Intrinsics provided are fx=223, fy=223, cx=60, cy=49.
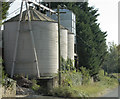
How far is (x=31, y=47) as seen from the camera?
2311 cm

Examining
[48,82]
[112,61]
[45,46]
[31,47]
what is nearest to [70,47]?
[45,46]

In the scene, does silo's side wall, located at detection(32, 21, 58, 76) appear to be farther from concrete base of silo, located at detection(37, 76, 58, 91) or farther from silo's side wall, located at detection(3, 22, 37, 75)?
concrete base of silo, located at detection(37, 76, 58, 91)

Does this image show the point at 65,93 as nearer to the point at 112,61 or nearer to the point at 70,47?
the point at 70,47

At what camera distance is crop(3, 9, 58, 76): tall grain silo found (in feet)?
75.6

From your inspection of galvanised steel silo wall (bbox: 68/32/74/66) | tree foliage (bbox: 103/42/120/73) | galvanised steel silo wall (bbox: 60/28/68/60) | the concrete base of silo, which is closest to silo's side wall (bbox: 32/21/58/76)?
the concrete base of silo

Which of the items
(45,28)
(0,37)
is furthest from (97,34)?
(0,37)

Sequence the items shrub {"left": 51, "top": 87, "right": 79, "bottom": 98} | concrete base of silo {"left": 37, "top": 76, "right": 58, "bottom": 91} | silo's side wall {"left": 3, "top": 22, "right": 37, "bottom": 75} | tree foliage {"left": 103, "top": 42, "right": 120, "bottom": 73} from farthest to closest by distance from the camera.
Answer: tree foliage {"left": 103, "top": 42, "right": 120, "bottom": 73} < silo's side wall {"left": 3, "top": 22, "right": 37, "bottom": 75} < concrete base of silo {"left": 37, "top": 76, "right": 58, "bottom": 91} < shrub {"left": 51, "top": 87, "right": 79, "bottom": 98}

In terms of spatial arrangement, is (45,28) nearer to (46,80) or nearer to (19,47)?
(19,47)

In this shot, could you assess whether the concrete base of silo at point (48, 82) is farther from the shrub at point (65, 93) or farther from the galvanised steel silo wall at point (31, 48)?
the shrub at point (65, 93)

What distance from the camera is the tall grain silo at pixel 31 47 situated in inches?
907

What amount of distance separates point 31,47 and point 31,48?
109 millimetres

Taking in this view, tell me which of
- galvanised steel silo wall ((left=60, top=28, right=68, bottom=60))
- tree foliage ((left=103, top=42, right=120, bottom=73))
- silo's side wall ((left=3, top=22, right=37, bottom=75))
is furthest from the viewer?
tree foliage ((left=103, top=42, right=120, bottom=73))

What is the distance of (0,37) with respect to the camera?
23516 mm

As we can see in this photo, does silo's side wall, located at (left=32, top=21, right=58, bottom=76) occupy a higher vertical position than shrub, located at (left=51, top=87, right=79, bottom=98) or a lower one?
higher
